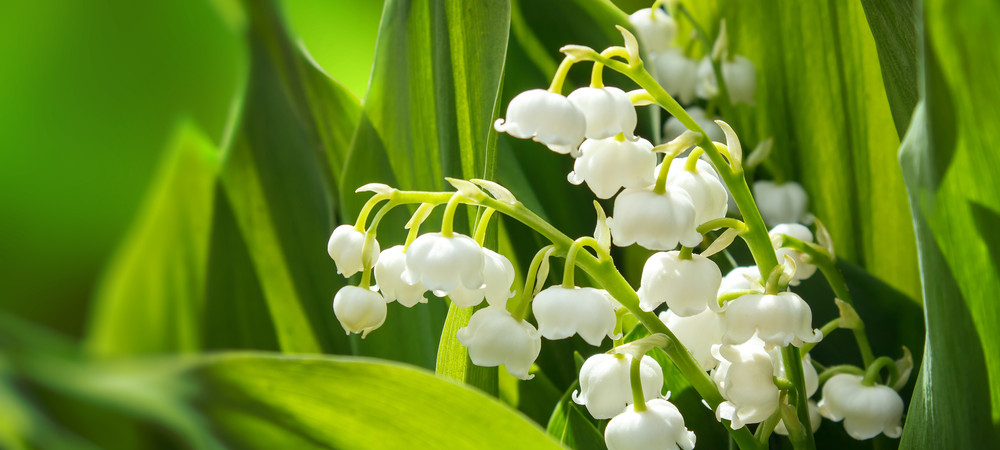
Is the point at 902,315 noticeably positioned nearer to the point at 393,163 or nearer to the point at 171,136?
the point at 393,163

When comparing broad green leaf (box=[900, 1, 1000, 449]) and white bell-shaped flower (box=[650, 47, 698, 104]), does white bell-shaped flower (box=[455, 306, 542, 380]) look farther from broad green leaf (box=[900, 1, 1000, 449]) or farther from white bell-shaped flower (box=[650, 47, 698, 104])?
white bell-shaped flower (box=[650, 47, 698, 104])

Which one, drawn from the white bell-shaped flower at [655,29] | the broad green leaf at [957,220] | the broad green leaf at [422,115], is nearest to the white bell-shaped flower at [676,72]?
the white bell-shaped flower at [655,29]

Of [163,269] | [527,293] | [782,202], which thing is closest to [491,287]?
[527,293]

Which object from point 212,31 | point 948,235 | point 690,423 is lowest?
point 690,423

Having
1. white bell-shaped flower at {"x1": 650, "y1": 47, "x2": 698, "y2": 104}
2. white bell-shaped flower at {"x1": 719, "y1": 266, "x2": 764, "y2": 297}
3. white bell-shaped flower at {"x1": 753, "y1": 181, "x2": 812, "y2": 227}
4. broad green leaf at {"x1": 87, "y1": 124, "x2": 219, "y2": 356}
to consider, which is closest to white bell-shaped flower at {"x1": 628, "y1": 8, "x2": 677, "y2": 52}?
white bell-shaped flower at {"x1": 650, "y1": 47, "x2": 698, "y2": 104}

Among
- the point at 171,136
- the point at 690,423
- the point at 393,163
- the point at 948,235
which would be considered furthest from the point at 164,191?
the point at 948,235
